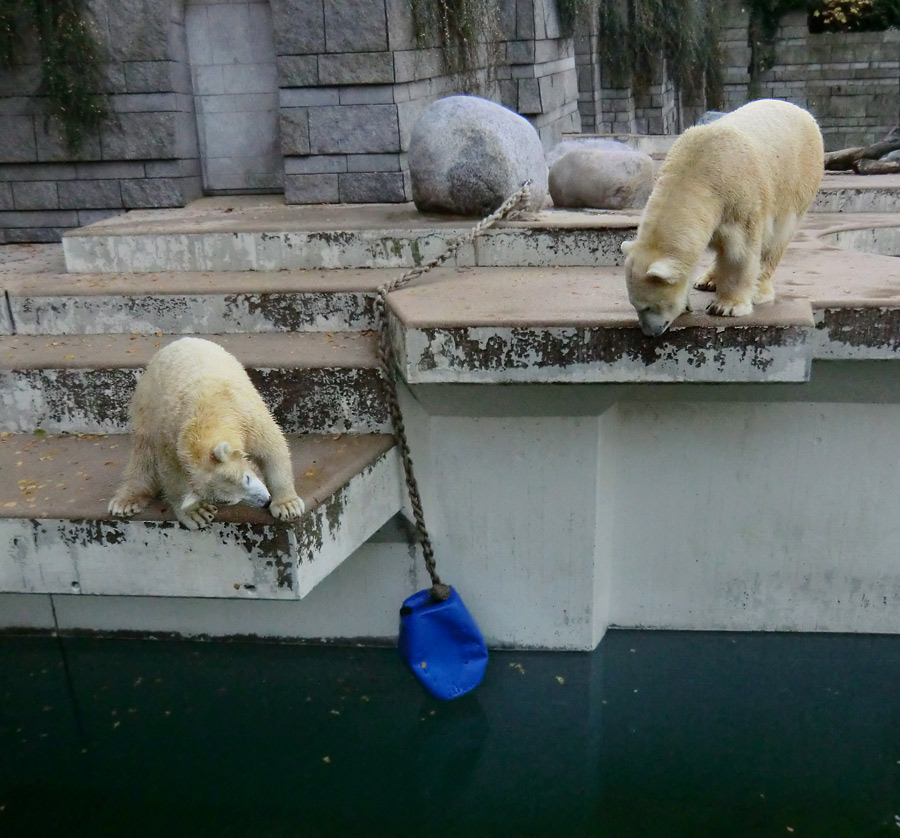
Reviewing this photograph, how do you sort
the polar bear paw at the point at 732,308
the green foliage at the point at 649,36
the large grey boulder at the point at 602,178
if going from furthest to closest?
1. the green foliage at the point at 649,36
2. the large grey boulder at the point at 602,178
3. the polar bear paw at the point at 732,308

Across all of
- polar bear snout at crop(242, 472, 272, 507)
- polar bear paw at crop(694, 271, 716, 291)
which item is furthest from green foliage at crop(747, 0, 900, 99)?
polar bear snout at crop(242, 472, 272, 507)

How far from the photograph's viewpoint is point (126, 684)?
13.3 ft

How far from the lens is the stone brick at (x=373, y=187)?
21.9 feet

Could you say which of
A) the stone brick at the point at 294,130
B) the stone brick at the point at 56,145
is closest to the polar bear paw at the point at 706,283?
the stone brick at the point at 294,130

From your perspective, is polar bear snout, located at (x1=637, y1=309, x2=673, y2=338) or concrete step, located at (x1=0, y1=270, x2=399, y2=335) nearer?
polar bear snout, located at (x1=637, y1=309, x2=673, y2=338)

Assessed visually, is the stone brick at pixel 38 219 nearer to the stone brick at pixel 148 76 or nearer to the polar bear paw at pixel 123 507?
the stone brick at pixel 148 76

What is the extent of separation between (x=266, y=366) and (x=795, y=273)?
2427mm

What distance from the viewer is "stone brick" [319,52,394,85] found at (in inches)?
253

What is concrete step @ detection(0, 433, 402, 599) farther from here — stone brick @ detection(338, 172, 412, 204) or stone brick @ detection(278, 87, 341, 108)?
stone brick @ detection(278, 87, 341, 108)

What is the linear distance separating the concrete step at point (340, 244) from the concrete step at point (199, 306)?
0.26m

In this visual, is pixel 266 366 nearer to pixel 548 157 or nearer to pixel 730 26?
pixel 548 157

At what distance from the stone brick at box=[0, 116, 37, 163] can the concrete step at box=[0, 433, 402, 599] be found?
4.36m

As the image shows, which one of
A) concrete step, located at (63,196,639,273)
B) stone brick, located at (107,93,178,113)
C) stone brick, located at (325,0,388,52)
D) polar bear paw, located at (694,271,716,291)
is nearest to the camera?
polar bear paw, located at (694,271,716,291)

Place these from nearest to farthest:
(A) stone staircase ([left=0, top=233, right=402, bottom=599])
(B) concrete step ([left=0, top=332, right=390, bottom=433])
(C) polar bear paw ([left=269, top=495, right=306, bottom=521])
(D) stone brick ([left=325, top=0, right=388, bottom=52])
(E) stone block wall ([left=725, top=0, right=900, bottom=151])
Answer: (C) polar bear paw ([left=269, top=495, right=306, bottom=521]), (A) stone staircase ([left=0, top=233, right=402, bottom=599]), (B) concrete step ([left=0, top=332, right=390, bottom=433]), (D) stone brick ([left=325, top=0, right=388, bottom=52]), (E) stone block wall ([left=725, top=0, right=900, bottom=151])
